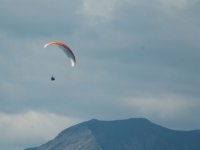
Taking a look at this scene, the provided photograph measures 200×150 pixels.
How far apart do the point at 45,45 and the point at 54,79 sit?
1014 cm

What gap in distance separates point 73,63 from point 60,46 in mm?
5791

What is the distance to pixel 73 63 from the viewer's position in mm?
173250

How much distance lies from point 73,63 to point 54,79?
9211mm

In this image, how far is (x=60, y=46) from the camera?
6880 inches

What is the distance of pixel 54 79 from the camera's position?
16625 cm

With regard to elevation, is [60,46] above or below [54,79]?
above

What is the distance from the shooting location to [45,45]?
171 meters

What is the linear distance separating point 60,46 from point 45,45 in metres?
5.18
